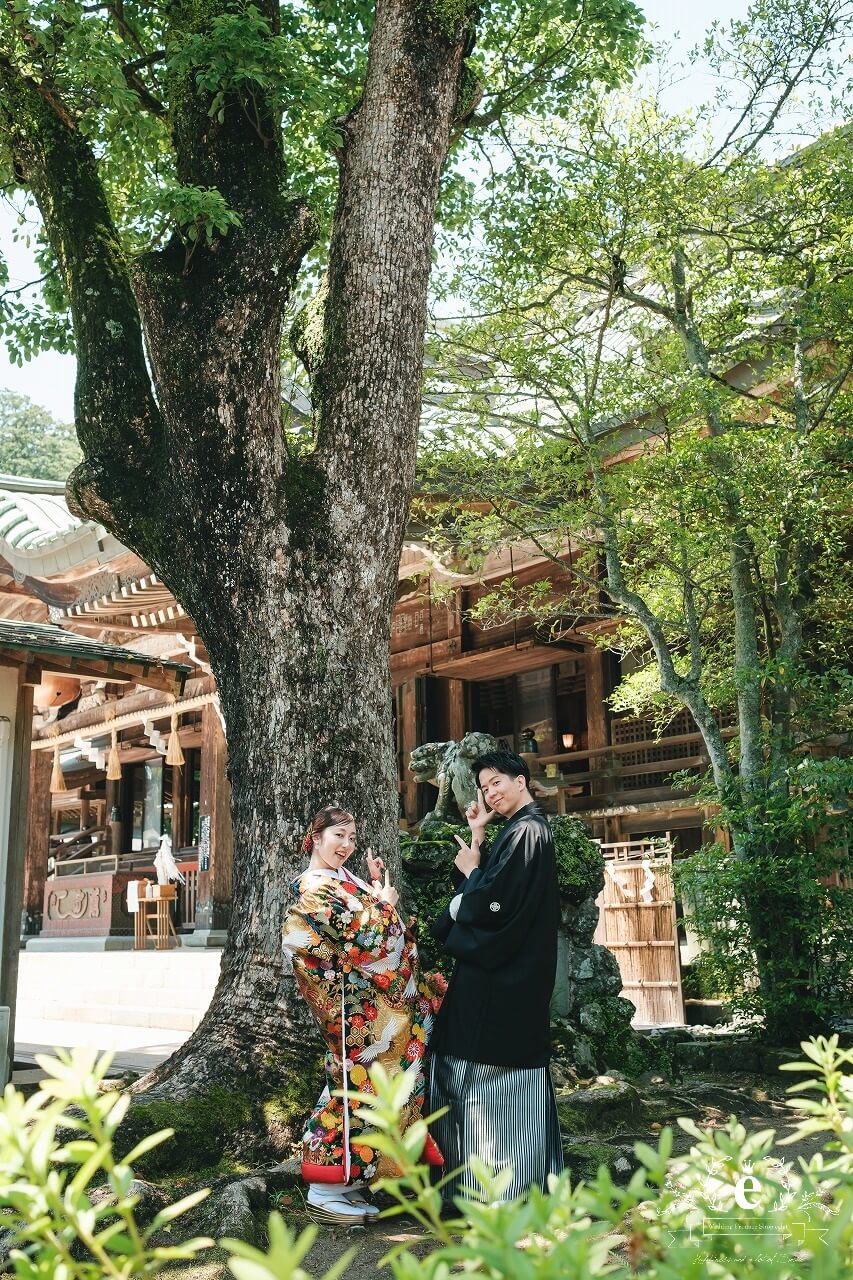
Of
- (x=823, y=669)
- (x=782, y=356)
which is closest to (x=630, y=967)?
(x=823, y=669)

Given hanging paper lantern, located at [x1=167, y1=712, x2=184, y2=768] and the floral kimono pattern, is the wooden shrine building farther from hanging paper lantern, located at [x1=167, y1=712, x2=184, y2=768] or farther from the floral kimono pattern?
the floral kimono pattern

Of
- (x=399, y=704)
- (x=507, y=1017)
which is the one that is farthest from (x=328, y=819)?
(x=399, y=704)

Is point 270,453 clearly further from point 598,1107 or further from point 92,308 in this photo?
point 598,1107

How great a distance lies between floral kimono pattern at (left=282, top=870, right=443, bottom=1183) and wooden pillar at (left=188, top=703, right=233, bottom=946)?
11283 mm

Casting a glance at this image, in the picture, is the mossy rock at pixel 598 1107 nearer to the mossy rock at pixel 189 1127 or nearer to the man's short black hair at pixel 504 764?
the mossy rock at pixel 189 1127

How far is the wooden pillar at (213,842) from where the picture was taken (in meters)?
15.9

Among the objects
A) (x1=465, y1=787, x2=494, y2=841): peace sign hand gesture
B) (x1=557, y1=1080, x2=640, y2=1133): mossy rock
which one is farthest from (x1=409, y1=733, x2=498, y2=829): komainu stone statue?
(x1=465, y1=787, x2=494, y2=841): peace sign hand gesture

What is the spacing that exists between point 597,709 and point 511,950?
A: 1199 centimetres

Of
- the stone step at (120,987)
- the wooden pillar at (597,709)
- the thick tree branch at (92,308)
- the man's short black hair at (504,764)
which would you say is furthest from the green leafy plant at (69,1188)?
the wooden pillar at (597,709)

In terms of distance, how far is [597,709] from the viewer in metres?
16.1

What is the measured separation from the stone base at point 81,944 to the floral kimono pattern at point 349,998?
1368 cm

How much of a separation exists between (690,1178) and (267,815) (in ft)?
12.1

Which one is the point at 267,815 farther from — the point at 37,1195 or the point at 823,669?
the point at 823,669

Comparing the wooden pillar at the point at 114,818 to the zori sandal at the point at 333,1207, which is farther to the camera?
the wooden pillar at the point at 114,818
